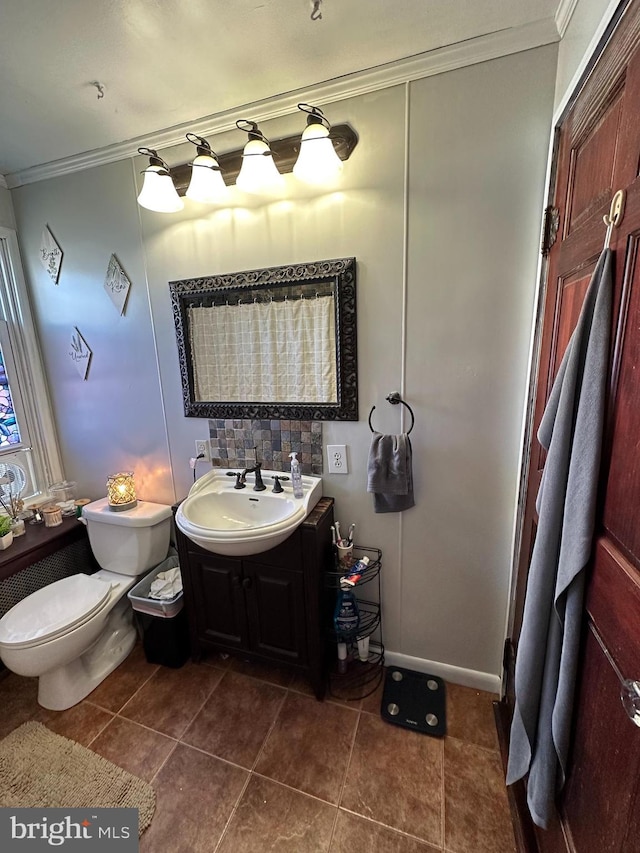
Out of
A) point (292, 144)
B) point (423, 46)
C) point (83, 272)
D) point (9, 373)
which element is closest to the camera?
point (423, 46)

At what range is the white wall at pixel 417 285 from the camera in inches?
47.2

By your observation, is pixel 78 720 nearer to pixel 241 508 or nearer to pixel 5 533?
pixel 5 533

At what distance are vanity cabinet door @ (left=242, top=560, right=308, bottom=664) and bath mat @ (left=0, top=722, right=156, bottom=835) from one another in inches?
23.2

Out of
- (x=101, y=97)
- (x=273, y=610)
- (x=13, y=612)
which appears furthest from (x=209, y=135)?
(x=13, y=612)

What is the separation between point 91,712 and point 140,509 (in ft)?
2.89

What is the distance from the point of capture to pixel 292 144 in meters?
1.31

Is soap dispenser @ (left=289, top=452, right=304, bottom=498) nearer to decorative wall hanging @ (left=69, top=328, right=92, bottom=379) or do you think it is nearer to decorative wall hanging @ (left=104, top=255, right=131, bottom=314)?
decorative wall hanging @ (left=104, top=255, right=131, bottom=314)

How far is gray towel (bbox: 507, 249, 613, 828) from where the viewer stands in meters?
0.68

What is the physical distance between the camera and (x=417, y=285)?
134 cm

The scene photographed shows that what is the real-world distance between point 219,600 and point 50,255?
80.0 inches

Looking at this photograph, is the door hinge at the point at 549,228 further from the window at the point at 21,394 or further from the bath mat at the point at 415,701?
the window at the point at 21,394

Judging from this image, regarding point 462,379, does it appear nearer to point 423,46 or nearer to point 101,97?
point 423,46

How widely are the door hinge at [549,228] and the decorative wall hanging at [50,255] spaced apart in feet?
7.48

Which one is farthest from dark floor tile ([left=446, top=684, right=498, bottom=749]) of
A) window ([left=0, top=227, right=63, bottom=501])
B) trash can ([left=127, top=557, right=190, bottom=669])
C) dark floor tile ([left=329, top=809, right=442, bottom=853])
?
window ([left=0, top=227, right=63, bottom=501])
